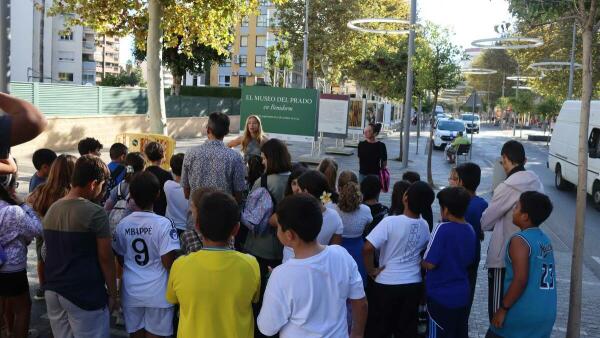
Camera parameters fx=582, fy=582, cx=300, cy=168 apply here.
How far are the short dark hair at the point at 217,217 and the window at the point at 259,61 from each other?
250 ft

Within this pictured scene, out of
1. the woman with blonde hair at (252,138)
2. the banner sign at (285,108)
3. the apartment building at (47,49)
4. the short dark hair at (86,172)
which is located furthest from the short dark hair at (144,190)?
the apartment building at (47,49)

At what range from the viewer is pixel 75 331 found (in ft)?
12.1

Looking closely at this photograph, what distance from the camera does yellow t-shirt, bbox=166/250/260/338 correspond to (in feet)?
9.39

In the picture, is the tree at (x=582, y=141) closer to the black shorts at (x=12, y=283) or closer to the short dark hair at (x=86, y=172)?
the short dark hair at (x=86, y=172)

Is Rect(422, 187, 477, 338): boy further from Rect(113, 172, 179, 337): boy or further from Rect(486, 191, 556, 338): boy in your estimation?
Rect(113, 172, 179, 337): boy

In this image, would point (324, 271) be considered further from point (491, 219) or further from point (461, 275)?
point (491, 219)

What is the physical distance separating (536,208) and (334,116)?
16406 millimetres

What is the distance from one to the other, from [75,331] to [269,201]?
168cm

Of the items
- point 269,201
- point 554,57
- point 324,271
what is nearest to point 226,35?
point 269,201

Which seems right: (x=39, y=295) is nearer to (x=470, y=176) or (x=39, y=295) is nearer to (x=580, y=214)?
(x=470, y=176)

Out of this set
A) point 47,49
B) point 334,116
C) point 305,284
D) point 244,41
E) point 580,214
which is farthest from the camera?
point 244,41

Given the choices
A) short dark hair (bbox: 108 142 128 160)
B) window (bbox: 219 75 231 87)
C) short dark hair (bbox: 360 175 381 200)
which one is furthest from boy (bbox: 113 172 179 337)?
window (bbox: 219 75 231 87)

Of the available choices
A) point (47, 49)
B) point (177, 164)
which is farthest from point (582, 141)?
point (47, 49)

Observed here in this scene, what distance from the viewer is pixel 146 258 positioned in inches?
151
